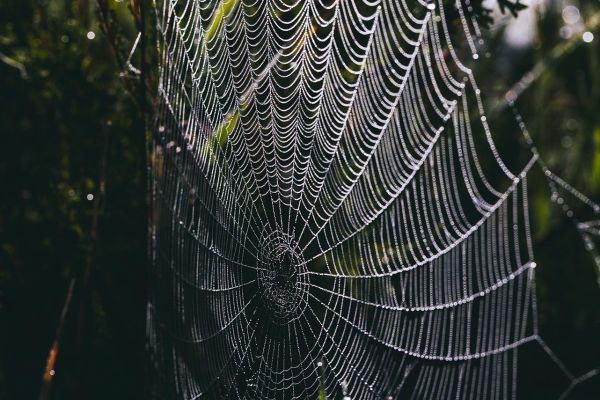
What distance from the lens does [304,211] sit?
3424mm

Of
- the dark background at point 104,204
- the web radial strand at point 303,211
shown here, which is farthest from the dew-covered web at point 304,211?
the dark background at point 104,204

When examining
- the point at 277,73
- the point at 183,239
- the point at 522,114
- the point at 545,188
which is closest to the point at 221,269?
the point at 183,239

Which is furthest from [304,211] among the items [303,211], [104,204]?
[104,204]

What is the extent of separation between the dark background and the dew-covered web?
1.27 feet

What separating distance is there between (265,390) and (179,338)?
0.39m

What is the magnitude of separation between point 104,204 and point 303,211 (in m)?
0.86

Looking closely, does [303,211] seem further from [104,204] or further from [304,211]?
[104,204]

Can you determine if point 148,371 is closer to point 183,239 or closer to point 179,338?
point 179,338

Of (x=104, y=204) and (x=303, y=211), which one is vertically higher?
(x=104, y=204)

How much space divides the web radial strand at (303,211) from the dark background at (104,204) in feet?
1.27

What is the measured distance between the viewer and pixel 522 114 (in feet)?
14.6

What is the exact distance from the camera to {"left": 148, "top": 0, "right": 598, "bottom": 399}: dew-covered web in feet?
9.59

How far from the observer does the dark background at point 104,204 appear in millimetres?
3822

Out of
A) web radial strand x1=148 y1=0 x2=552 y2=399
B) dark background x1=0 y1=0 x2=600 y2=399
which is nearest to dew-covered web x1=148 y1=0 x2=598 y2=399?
web radial strand x1=148 y1=0 x2=552 y2=399
